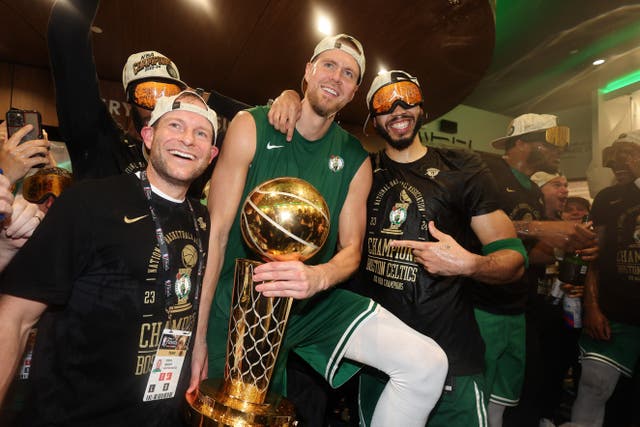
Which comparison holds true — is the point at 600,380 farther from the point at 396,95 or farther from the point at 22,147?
the point at 22,147

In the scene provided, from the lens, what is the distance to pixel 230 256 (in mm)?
1966

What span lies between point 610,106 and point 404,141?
3.67 meters

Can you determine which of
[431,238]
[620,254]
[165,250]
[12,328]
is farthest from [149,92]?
[620,254]

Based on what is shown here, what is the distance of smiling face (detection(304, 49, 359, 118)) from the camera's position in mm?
2023

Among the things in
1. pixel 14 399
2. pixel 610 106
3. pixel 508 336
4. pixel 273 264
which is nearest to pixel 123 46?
pixel 14 399

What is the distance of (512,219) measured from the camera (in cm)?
325

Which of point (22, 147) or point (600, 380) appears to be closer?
point (22, 147)

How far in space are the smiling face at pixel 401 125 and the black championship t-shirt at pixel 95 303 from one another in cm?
148

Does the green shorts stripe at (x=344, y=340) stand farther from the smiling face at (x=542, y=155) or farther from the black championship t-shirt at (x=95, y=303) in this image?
the smiling face at (x=542, y=155)

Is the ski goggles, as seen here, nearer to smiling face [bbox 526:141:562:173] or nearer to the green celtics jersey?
the green celtics jersey

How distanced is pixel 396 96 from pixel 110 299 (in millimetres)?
1822

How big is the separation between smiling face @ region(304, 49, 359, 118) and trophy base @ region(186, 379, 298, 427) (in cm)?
139

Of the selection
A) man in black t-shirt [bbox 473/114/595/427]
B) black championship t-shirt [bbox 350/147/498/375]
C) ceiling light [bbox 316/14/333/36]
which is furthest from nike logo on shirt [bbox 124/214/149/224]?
ceiling light [bbox 316/14/333/36]

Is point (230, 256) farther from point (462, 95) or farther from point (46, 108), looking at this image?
point (46, 108)
